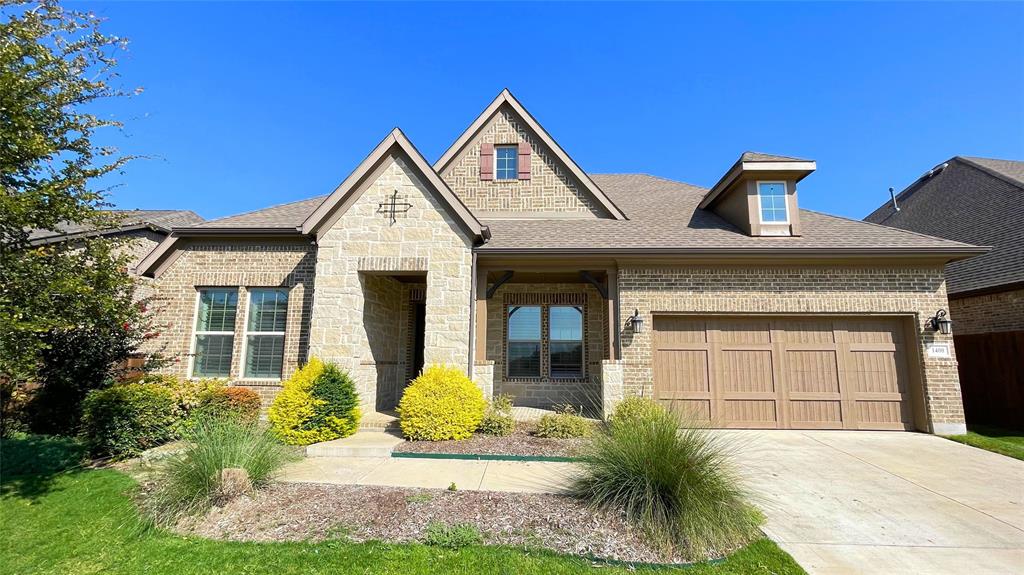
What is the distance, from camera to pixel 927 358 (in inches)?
367

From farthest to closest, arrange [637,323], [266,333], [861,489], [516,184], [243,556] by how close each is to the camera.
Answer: [516,184]
[266,333]
[637,323]
[861,489]
[243,556]

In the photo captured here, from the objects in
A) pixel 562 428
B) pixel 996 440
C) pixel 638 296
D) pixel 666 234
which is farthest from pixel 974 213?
pixel 562 428

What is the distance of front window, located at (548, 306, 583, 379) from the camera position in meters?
12.3

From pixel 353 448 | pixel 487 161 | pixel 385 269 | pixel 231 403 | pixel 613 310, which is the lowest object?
pixel 353 448

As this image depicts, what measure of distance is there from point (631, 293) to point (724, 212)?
14.3 ft

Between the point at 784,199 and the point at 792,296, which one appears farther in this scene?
the point at 784,199

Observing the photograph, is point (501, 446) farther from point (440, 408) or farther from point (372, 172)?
point (372, 172)

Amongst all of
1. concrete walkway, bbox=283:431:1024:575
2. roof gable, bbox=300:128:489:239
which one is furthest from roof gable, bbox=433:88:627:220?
concrete walkway, bbox=283:431:1024:575

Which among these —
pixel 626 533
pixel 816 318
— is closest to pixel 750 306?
pixel 816 318

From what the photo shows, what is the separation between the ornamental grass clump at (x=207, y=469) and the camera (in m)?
4.95

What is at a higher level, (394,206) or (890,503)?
(394,206)

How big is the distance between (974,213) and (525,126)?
590 inches

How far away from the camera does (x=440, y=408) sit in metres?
8.03

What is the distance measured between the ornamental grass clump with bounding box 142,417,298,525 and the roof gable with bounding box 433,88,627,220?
30.0ft
